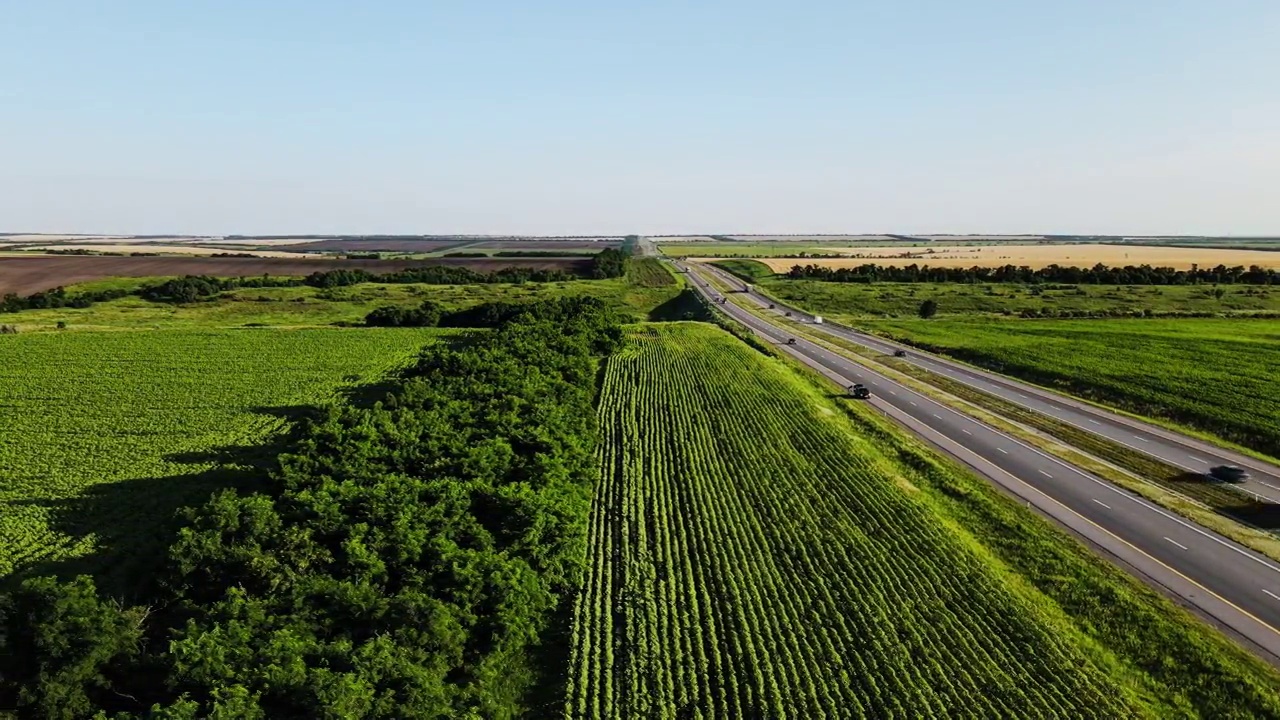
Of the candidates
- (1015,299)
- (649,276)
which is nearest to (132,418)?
(649,276)

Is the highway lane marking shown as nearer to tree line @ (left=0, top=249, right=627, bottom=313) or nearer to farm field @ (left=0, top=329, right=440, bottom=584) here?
farm field @ (left=0, top=329, right=440, bottom=584)

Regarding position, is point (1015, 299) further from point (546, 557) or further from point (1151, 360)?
point (546, 557)

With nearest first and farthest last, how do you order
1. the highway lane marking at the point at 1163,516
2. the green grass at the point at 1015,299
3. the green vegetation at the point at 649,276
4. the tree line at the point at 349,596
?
the tree line at the point at 349,596 → the highway lane marking at the point at 1163,516 → the green grass at the point at 1015,299 → the green vegetation at the point at 649,276

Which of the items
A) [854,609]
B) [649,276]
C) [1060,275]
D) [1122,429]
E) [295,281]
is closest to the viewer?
[854,609]

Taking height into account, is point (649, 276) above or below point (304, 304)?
above

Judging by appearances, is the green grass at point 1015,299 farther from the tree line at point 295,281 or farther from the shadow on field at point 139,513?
the shadow on field at point 139,513

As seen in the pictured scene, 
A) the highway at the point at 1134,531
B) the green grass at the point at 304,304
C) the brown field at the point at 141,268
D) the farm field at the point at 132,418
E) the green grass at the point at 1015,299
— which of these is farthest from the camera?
the brown field at the point at 141,268

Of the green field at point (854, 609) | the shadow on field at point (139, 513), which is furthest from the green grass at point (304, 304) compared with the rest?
the green field at point (854, 609)
